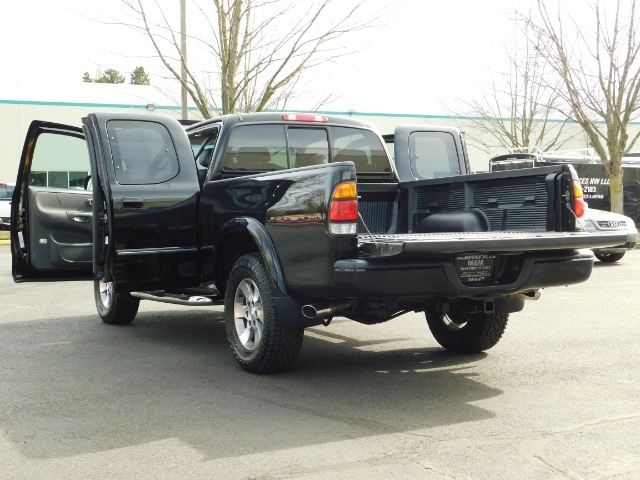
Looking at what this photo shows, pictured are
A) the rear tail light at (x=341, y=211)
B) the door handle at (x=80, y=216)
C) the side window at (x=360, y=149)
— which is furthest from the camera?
the door handle at (x=80, y=216)

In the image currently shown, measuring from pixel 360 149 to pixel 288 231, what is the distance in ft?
6.84

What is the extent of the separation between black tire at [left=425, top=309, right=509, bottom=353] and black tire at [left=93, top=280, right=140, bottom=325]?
316cm

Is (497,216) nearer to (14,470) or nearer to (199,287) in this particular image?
(199,287)

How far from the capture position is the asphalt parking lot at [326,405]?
4.25 metres

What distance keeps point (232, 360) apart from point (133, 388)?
1.17m

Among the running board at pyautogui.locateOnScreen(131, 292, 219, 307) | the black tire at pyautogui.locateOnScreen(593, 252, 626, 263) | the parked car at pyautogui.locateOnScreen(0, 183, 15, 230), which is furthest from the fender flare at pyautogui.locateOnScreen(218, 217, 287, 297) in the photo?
the parked car at pyautogui.locateOnScreen(0, 183, 15, 230)

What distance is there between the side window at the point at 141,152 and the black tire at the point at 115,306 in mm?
1853

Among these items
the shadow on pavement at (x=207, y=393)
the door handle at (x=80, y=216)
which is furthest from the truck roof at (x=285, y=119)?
the shadow on pavement at (x=207, y=393)

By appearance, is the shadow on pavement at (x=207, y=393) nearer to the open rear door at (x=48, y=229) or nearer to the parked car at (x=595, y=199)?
the open rear door at (x=48, y=229)

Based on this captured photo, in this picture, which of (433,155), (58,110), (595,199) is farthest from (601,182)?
(58,110)

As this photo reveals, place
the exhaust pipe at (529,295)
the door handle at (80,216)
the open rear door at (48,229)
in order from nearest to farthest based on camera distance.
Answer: the exhaust pipe at (529,295), the open rear door at (48,229), the door handle at (80,216)

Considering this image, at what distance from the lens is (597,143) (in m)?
24.1

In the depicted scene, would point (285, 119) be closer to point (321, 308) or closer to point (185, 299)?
point (185, 299)

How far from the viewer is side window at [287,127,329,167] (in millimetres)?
7363
